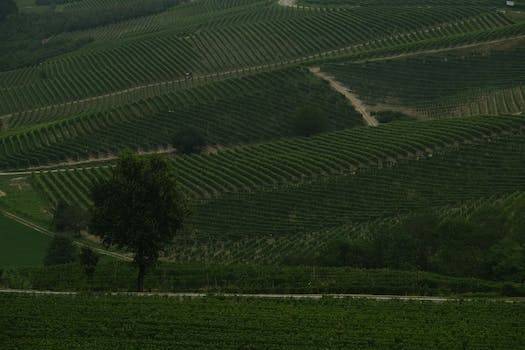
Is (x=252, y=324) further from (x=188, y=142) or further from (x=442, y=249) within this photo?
(x=188, y=142)

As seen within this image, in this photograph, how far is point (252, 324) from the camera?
1476 inches

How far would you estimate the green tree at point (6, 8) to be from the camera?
424ft

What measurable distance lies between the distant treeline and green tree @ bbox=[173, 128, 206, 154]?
38.8 metres

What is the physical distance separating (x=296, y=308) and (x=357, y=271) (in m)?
6.31

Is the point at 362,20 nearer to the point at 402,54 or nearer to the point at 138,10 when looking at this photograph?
the point at 402,54

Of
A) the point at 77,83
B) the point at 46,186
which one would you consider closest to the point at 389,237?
the point at 46,186

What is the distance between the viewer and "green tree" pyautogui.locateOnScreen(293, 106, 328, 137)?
75.8 m

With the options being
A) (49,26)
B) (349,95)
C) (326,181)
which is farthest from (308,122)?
(49,26)

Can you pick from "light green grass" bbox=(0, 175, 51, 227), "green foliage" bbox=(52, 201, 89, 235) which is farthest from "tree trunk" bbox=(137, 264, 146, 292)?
"light green grass" bbox=(0, 175, 51, 227)

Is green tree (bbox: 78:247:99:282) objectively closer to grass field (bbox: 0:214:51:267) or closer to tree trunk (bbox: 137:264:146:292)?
tree trunk (bbox: 137:264:146:292)

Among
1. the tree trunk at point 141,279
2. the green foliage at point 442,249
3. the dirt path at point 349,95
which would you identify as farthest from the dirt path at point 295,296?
the dirt path at point 349,95

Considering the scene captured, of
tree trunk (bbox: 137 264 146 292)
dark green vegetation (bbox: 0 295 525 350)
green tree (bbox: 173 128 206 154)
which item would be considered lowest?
dark green vegetation (bbox: 0 295 525 350)

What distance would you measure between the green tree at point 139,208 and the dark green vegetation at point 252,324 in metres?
3.48

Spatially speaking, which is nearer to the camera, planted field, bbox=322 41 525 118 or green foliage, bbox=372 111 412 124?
green foliage, bbox=372 111 412 124
